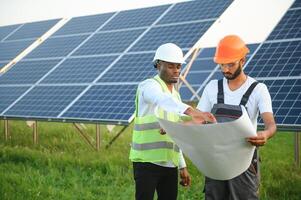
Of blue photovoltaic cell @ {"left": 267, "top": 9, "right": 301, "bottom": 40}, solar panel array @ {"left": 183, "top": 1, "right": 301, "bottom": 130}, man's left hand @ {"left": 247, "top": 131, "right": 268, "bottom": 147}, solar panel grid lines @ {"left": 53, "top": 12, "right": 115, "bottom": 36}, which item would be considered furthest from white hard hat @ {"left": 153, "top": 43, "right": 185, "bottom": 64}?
solar panel grid lines @ {"left": 53, "top": 12, "right": 115, "bottom": 36}

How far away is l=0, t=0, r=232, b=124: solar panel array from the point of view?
984 cm

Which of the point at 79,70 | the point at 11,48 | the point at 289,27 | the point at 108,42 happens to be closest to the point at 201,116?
the point at 289,27

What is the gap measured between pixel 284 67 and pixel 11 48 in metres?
9.41

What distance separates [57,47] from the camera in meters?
13.6

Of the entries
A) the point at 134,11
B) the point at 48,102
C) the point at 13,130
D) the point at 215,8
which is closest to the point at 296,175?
the point at 215,8

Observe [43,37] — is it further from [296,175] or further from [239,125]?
[239,125]

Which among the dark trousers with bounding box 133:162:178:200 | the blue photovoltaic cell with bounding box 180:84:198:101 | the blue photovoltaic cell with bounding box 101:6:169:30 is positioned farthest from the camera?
the blue photovoltaic cell with bounding box 180:84:198:101

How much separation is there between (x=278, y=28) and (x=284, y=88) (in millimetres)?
2304

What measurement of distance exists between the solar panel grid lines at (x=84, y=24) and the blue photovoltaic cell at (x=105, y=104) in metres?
3.71

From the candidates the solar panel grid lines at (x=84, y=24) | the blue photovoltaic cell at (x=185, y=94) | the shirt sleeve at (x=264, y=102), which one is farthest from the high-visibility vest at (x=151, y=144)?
the blue photovoltaic cell at (x=185, y=94)

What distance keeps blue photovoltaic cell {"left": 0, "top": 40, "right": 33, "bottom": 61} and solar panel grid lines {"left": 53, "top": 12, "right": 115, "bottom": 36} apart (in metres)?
1.06

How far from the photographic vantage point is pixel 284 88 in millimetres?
8469

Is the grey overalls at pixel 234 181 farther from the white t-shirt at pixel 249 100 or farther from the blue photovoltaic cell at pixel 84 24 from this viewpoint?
the blue photovoltaic cell at pixel 84 24

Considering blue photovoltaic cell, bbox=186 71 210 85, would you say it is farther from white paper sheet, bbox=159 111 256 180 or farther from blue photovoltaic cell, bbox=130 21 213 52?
white paper sheet, bbox=159 111 256 180
